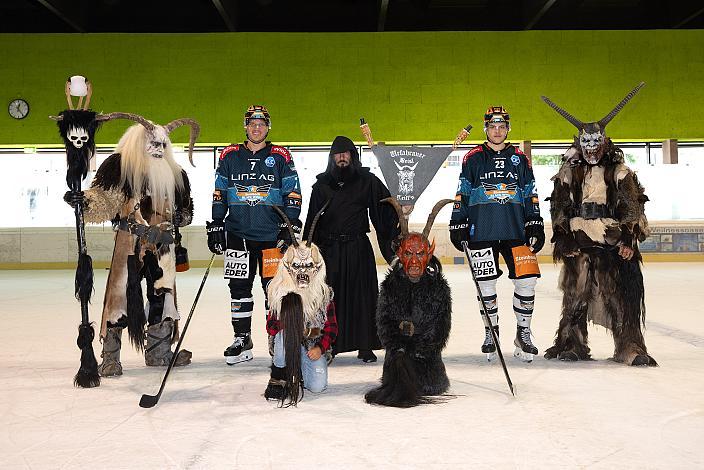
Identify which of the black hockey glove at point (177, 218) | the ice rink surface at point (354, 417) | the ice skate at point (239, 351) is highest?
the black hockey glove at point (177, 218)

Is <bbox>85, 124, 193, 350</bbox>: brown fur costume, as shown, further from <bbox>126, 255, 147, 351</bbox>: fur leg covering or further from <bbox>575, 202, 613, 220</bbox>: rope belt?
<bbox>575, 202, 613, 220</bbox>: rope belt

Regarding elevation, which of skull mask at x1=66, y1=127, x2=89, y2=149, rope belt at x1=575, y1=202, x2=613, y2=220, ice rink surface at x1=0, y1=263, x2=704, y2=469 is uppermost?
skull mask at x1=66, y1=127, x2=89, y2=149

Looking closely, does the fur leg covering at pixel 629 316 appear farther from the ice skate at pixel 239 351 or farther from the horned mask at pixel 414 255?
the ice skate at pixel 239 351

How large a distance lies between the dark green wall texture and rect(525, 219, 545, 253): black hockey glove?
8.64 metres

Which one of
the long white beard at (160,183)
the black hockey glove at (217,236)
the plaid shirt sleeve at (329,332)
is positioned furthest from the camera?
the black hockey glove at (217,236)

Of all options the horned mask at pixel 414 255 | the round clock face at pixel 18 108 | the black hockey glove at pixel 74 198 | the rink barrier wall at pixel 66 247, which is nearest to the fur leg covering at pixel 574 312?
the horned mask at pixel 414 255

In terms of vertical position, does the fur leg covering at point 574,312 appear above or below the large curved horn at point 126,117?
below

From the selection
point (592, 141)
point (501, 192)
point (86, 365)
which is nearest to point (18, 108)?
point (86, 365)

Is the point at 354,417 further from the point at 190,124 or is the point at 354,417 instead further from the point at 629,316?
the point at 190,124

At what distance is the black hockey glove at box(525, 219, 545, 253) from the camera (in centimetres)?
448

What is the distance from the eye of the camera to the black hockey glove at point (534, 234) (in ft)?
14.7

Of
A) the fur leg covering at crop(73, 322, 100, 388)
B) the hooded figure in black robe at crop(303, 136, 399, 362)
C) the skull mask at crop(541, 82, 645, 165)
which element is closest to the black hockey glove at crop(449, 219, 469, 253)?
the hooded figure in black robe at crop(303, 136, 399, 362)

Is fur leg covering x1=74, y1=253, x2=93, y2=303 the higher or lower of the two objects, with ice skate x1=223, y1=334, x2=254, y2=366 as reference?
higher

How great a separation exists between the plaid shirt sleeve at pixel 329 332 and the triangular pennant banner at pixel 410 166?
1.17 metres
